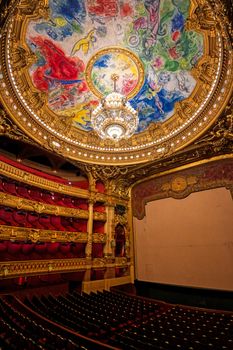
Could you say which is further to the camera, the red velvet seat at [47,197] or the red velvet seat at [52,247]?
the red velvet seat at [47,197]

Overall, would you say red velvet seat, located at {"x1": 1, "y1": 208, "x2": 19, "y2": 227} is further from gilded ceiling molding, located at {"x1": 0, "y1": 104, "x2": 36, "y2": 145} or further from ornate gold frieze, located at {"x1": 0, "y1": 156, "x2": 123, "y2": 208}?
gilded ceiling molding, located at {"x1": 0, "y1": 104, "x2": 36, "y2": 145}

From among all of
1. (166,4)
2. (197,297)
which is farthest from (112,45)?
(197,297)

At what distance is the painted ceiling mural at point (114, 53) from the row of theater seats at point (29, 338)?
25.7 feet

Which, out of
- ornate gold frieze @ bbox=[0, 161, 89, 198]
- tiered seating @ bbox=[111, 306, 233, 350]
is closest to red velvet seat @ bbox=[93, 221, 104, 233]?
ornate gold frieze @ bbox=[0, 161, 89, 198]

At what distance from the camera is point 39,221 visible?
344 inches

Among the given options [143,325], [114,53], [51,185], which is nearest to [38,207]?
Answer: [51,185]

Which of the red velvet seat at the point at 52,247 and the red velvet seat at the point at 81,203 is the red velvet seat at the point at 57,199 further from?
the red velvet seat at the point at 52,247

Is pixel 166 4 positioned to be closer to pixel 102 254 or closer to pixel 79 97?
pixel 79 97

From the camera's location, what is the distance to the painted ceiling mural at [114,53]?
6.59 meters

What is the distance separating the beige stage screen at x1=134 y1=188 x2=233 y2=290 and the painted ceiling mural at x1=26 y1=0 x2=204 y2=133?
14.8 feet

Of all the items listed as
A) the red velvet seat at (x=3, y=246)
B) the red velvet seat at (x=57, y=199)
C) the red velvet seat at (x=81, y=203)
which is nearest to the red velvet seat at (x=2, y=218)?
the red velvet seat at (x=3, y=246)

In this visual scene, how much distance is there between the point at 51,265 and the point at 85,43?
871cm

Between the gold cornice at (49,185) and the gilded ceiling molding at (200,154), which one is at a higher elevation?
the gilded ceiling molding at (200,154)

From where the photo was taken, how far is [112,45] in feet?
25.3
